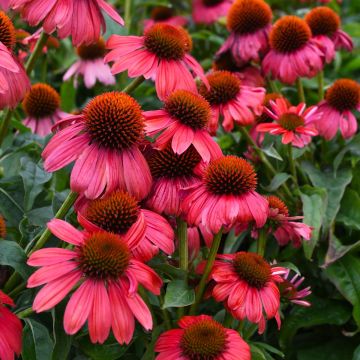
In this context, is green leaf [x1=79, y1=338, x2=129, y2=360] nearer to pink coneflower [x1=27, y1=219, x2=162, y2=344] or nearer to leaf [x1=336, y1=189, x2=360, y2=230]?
pink coneflower [x1=27, y1=219, x2=162, y2=344]

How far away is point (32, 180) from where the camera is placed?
1.39 meters

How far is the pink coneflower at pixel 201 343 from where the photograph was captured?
3.44 feet

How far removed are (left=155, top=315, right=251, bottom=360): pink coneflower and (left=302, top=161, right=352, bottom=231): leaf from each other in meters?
0.60

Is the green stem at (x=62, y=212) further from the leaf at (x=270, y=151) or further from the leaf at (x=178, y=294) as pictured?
the leaf at (x=270, y=151)

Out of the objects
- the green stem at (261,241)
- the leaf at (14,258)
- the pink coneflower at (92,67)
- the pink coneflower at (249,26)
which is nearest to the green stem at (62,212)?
the leaf at (14,258)

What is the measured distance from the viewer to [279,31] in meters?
1.82

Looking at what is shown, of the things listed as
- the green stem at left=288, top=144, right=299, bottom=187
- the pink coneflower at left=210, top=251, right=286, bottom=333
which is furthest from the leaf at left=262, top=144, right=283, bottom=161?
the pink coneflower at left=210, top=251, right=286, bottom=333

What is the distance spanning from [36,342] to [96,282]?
19cm

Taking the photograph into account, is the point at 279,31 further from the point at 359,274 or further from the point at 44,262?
the point at 44,262

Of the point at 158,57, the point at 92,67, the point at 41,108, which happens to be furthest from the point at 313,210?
the point at 92,67

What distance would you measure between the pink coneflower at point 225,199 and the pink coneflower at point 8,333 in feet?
1.07

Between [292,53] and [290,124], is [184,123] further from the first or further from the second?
[292,53]

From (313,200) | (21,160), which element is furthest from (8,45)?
(313,200)

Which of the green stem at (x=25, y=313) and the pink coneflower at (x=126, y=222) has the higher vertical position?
the pink coneflower at (x=126, y=222)
